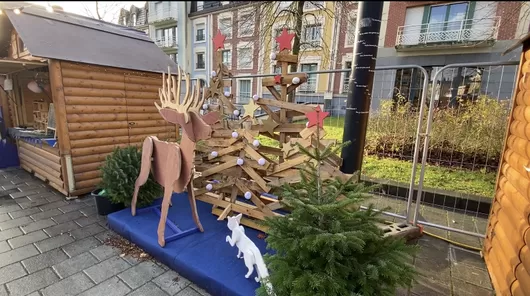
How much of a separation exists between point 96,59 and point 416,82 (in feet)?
15.6

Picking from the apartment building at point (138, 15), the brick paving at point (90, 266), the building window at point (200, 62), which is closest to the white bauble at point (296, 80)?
the apartment building at point (138, 15)

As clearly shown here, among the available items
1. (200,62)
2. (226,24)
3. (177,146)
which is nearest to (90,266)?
(177,146)


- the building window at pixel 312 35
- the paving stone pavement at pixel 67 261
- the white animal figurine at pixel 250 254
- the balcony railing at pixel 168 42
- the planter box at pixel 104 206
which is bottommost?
the paving stone pavement at pixel 67 261

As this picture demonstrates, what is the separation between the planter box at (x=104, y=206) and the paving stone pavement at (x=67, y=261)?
0.10 metres

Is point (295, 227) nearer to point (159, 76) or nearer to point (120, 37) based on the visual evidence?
point (159, 76)

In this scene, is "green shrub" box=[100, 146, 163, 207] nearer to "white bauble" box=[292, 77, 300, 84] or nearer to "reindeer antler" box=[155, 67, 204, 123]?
"reindeer antler" box=[155, 67, 204, 123]

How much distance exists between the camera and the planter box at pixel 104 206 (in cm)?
342

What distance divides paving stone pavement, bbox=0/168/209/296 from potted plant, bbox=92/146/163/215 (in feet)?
0.78

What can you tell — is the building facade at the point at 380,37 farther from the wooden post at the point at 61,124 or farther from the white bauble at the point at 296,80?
the wooden post at the point at 61,124

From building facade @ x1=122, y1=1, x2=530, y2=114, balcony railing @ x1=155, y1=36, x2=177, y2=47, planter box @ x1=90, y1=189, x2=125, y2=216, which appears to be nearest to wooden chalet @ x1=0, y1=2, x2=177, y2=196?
building facade @ x1=122, y1=1, x2=530, y2=114

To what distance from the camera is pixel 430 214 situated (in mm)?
3777

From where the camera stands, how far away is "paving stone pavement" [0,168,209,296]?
87.4 inches

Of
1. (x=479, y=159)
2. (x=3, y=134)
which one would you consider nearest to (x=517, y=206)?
(x=479, y=159)

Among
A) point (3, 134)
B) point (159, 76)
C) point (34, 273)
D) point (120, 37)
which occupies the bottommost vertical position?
point (34, 273)
